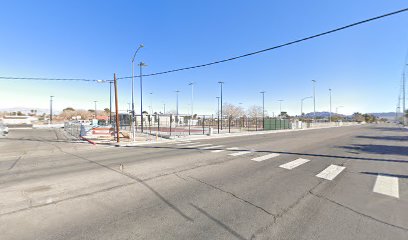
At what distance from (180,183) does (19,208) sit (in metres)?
3.85

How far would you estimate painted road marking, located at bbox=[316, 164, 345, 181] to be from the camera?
24.5 ft

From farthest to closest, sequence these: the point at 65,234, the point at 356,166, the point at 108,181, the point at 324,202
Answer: the point at 356,166 < the point at 108,181 < the point at 324,202 < the point at 65,234

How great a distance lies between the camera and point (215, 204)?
4.93 meters

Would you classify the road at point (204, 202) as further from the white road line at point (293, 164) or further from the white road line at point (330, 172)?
the white road line at point (293, 164)

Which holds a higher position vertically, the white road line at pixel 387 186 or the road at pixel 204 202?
the road at pixel 204 202

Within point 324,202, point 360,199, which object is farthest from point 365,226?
point 360,199

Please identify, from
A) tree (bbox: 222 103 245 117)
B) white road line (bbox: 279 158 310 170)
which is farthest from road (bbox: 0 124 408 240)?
tree (bbox: 222 103 245 117)

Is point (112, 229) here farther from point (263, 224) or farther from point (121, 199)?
point (263, 224)

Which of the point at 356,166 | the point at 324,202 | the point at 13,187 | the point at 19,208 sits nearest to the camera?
the point at 19,208

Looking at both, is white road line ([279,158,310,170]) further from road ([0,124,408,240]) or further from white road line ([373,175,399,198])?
white road line ([373,175,399,198])

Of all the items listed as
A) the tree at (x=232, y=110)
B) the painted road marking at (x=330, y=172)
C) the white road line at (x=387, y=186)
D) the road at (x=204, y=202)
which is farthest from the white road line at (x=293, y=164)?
the tree at (x=232, y=110)

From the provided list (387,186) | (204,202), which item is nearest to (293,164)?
(387,186)

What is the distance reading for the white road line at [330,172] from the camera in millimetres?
7461

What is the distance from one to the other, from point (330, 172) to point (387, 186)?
1.83 m
